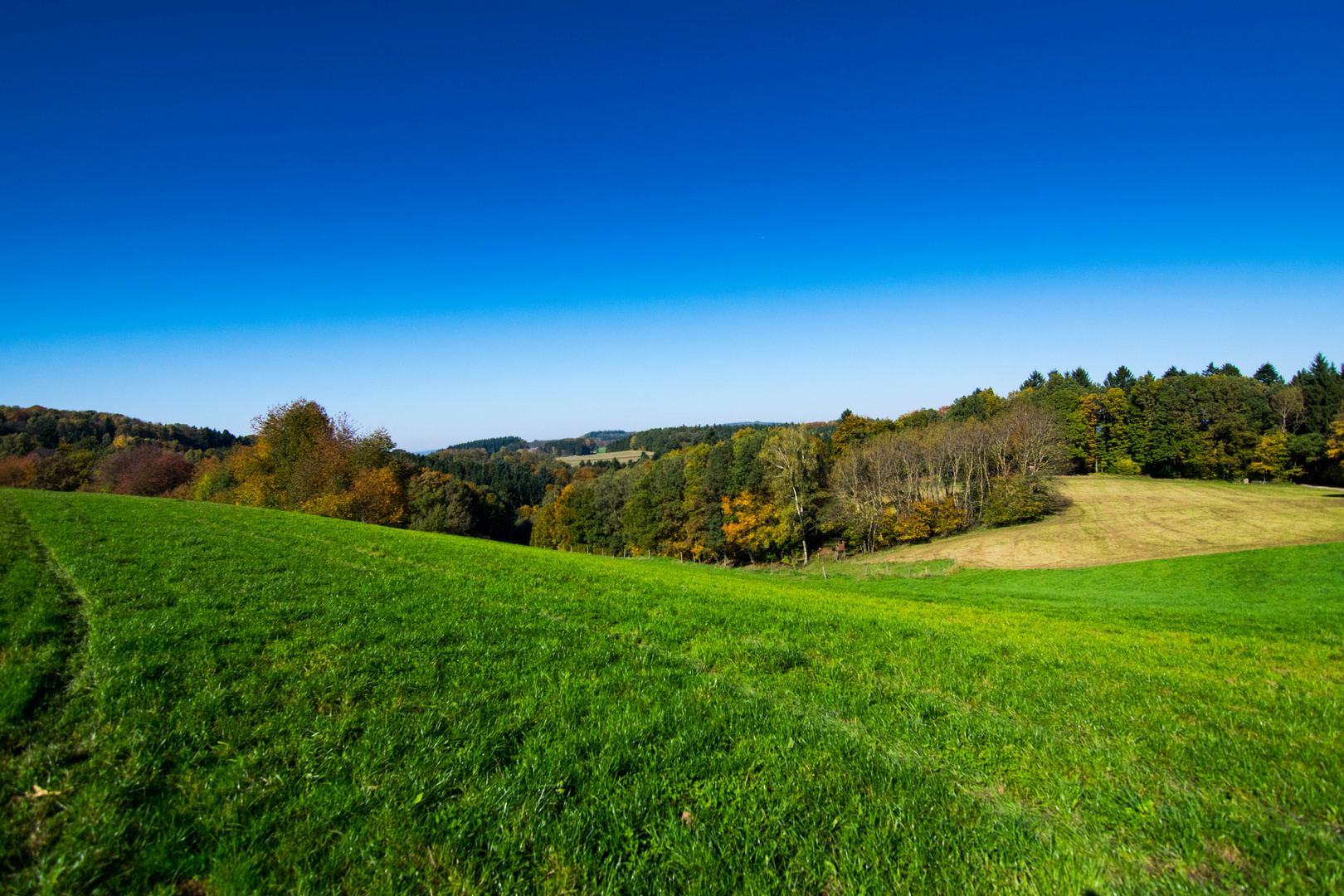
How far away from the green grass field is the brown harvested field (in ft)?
136

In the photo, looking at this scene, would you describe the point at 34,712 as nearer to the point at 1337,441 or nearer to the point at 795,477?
the point at 795,477

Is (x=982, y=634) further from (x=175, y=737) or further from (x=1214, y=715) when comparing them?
(x=175, y=737)

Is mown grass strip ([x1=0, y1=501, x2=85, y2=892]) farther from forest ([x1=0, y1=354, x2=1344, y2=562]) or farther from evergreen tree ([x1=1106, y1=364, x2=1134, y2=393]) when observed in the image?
evergreen tree ([x1=1106, y1=364, x2=1134, y2=393])

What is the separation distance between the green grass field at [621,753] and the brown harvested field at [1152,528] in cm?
4140

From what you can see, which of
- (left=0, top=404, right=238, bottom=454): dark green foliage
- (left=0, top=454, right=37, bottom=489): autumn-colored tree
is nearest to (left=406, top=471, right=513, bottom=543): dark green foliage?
(left=0, top=454, right=37, bottom=489): autumn-colored tree

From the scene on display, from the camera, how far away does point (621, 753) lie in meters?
4.98

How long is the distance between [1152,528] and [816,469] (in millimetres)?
33203

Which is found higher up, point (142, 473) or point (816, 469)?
point (142, 473)

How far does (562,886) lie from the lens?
3.45m

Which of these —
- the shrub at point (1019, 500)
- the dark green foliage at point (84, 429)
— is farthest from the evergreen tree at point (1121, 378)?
the dark green foliage at point (84, 429)

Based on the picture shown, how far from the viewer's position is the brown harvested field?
42.1 m

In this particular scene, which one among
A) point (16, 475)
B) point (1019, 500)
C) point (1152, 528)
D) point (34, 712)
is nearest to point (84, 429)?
point (16, 475)

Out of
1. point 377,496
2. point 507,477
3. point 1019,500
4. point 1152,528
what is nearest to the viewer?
point 1152,528

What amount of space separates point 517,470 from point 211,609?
162 metres
